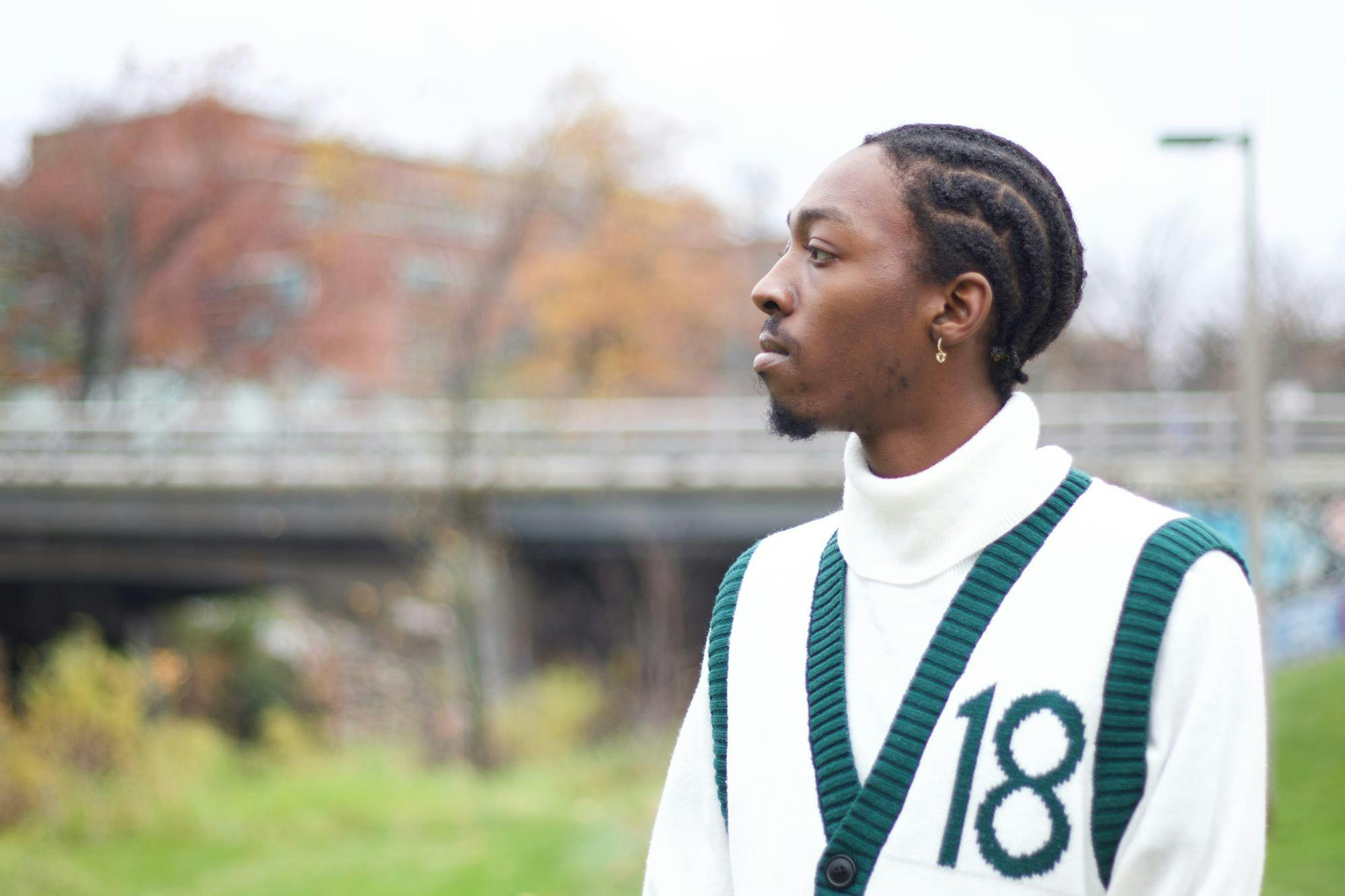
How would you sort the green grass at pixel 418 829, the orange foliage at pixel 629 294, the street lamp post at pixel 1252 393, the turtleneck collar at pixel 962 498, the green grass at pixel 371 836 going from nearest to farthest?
the turtleneck collar at pixel 962 498 → the green grass at pixel 418 829 → the green grass at pixel 371 836 → the street lamp post at pixel 1252 393 → the orange foliage at pixel 629 294

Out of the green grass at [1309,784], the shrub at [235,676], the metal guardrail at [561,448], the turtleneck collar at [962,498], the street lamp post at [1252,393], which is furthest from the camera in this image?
the shrub at [235,676]

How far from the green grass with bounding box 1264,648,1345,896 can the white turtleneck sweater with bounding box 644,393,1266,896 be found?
6.79 m

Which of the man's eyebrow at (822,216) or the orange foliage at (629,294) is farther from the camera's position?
the orange foliage at (629,294)

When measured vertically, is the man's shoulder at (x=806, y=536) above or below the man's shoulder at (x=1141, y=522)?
below

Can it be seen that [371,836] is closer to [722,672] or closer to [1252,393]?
[1252,393]

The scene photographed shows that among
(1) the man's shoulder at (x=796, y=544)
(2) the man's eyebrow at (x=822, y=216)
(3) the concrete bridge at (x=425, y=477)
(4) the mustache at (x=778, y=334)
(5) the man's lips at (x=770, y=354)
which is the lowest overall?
(3) the concrete bridge at (x=425, y=477)

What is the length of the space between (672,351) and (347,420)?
1189 centimetres

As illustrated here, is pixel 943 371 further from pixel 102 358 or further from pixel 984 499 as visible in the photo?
pixel 102 358

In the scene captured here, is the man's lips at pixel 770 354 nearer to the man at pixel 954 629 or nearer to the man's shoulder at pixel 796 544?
the man at pixel 954 629

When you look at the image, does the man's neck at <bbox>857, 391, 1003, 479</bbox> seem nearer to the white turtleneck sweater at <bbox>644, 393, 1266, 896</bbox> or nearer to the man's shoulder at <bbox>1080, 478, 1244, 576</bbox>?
the white turtleneck sweater at <bbox>644, 393, 1266, 896</bbox>

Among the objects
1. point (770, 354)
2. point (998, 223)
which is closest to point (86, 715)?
point (770, 354)

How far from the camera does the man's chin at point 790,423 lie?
181 centimetres

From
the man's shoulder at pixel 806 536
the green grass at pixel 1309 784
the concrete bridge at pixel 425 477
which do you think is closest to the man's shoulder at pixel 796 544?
the man's shoulder at pixel 806 536

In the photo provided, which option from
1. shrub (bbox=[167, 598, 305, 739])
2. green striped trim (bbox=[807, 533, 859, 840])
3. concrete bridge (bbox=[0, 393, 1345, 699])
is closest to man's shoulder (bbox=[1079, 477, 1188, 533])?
green striped trim (bbox=[807, 533, 859, 840])
